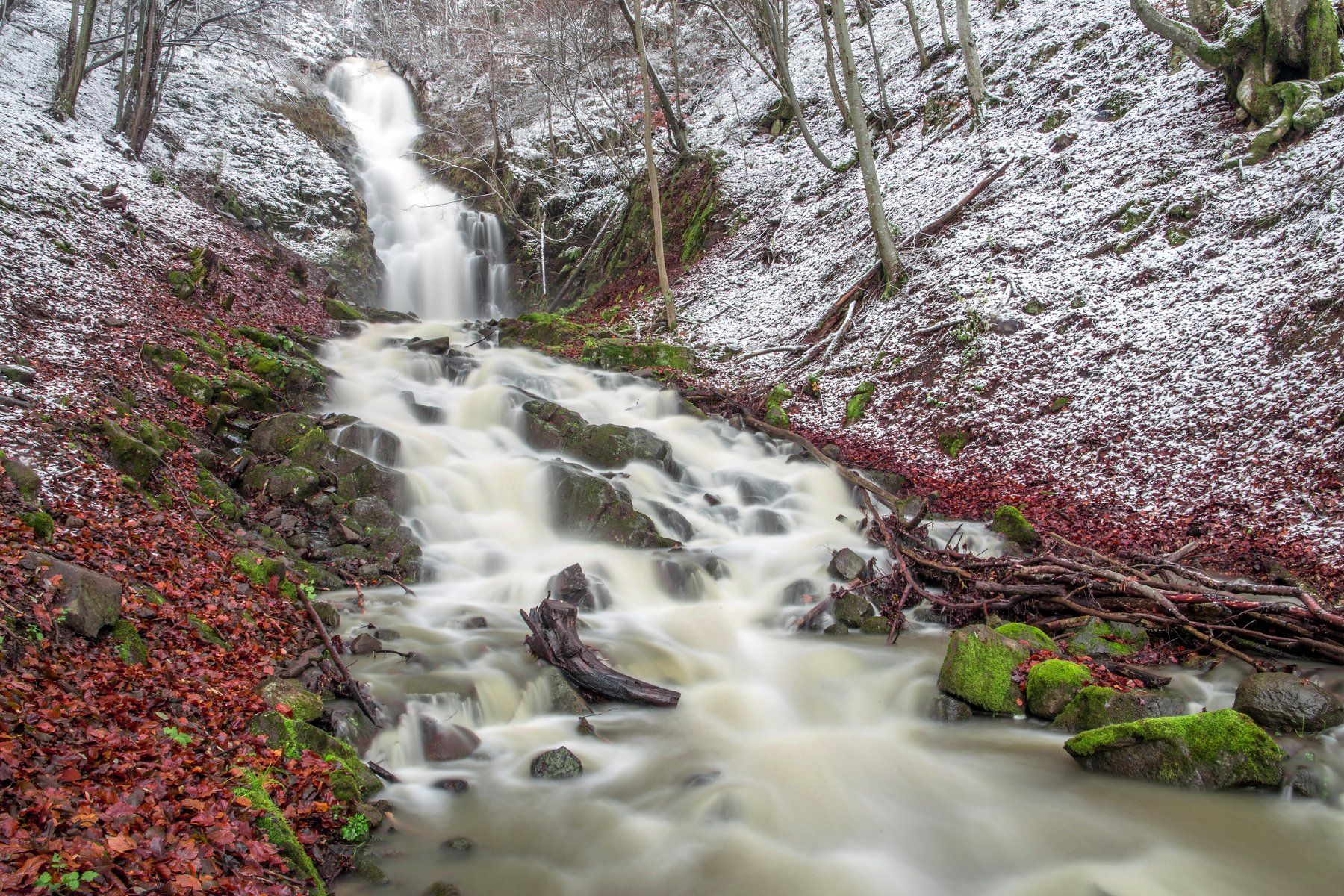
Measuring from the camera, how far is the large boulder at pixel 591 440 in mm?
10641

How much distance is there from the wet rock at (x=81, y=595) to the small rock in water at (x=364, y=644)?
1.81 metres

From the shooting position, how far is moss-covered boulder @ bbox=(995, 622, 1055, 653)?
19.2 feet

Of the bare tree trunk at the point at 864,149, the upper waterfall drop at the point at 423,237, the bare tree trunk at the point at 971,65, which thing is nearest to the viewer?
the bare tree trunk at the point at 864,149

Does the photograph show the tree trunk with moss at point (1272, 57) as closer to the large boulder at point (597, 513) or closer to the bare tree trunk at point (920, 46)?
the bare tree trunk at point (920, 46)

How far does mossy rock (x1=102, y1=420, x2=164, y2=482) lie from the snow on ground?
29.4 feet

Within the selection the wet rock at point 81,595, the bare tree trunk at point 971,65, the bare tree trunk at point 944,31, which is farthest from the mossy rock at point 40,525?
the bare tree trunk at point 944,31

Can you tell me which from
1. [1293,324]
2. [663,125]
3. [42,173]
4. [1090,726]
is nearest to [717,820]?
[1090,726]

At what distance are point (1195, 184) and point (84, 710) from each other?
14053mm

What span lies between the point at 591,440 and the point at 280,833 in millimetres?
7842

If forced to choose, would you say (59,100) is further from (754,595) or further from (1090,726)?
(1090,726)

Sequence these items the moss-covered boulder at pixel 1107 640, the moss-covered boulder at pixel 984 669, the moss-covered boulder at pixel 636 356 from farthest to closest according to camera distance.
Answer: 1. the moss-covered boulder at pixel 636 356
2. the moss-covered boulder at pixel 1107 640
3. the moss-covered boulder at pixel 984 669

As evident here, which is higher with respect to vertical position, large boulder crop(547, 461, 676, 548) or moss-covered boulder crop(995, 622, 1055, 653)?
large boulder crop(547, 461, 676, 548)

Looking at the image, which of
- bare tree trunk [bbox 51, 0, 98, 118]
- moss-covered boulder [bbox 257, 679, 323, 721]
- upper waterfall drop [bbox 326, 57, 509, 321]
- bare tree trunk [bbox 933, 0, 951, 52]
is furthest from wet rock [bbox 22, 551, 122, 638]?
bare tree trunk [bbox 933, 0, 951, 52]

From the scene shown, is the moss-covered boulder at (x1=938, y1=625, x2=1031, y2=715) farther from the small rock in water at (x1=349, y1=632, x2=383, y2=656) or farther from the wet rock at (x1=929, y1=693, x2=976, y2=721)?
the small rock in water at (x1=349, y1=632, x2=383, y2=656)
